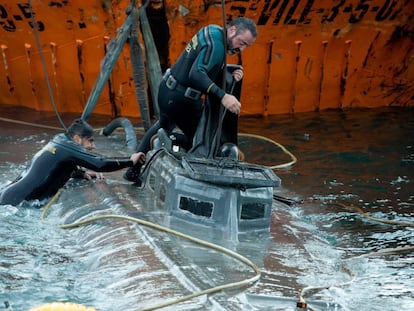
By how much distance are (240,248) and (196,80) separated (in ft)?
6.37

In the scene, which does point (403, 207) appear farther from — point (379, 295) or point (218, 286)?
point (218, 286)

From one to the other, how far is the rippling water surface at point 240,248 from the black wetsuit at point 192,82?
37.1 inches

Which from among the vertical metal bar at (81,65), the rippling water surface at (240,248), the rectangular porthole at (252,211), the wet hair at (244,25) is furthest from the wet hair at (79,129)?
the vertical metal bar at (81,65)

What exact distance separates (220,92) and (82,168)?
8.47ft

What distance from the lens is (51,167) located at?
806 centimetres

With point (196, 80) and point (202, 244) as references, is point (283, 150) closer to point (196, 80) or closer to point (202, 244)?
point (196, 80)

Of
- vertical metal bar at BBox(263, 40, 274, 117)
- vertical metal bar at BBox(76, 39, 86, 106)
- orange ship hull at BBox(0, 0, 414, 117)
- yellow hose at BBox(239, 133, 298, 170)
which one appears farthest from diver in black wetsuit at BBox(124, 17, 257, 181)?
vertical metal bar at BBox(263, 40, 274, 117)

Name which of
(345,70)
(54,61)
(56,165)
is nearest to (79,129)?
(56,165)

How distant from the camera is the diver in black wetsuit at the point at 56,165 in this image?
802cm

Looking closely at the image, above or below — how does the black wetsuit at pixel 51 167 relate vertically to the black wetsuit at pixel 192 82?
below

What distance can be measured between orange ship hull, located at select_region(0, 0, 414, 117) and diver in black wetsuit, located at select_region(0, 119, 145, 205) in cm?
483

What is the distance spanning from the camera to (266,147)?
40.8ft

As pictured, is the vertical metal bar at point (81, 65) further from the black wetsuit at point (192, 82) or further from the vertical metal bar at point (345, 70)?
the vertical metal bar at point (345, 70)

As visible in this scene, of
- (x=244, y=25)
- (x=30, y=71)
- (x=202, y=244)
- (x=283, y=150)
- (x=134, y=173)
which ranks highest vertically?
(x=244, y=25)
